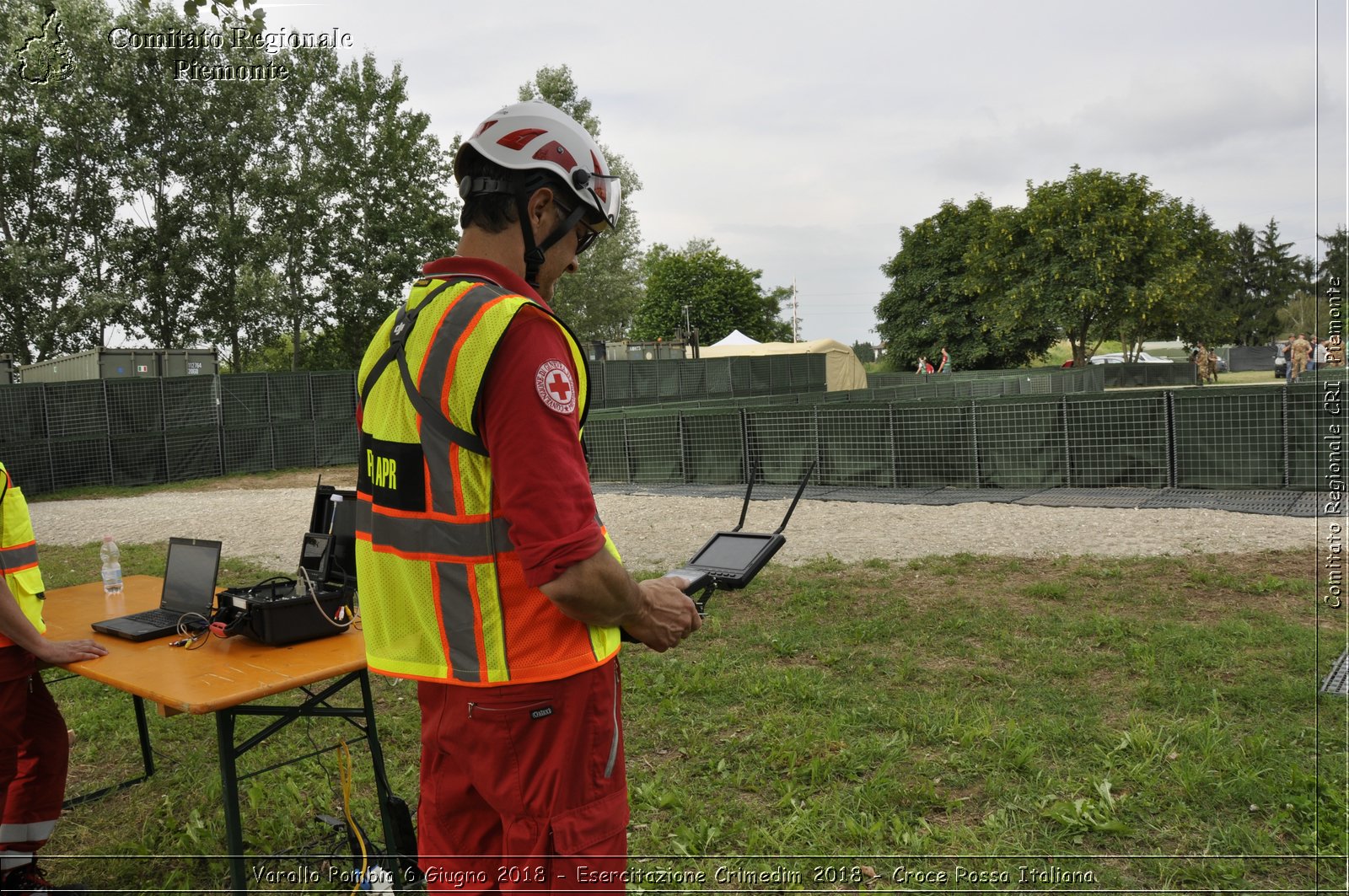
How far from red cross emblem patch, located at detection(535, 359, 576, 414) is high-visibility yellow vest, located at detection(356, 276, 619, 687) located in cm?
10

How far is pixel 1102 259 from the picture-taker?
42.1 m

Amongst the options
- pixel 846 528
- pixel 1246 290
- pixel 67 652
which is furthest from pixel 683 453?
pixel 1246 290

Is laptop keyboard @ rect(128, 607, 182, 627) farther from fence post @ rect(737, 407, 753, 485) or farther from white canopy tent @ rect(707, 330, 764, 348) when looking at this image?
white canopy tent @ rect(707, 330, 764, 348)

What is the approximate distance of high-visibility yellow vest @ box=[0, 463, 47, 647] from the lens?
11.3 feet

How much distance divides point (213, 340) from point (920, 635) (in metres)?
33.9

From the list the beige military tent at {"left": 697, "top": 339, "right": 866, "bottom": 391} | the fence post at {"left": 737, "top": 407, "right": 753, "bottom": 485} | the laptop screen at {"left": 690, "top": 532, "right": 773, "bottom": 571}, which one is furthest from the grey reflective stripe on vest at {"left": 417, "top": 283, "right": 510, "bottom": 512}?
the beige military tent at {"left": 697, "top": 339, "right": 866, "bottom": 391}

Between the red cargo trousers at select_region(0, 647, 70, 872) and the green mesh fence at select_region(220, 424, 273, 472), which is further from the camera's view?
the green mesh fence at select_region(220, 424, 273, 472)

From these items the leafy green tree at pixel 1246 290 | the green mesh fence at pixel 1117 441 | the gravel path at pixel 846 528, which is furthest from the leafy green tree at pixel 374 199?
the leafy green tree at pixel 1246 290

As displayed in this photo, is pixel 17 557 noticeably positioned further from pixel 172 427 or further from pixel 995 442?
pixel 172 427

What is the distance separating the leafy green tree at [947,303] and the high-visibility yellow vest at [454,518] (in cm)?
5148

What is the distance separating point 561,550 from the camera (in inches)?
64.9

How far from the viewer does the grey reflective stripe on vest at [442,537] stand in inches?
68.7

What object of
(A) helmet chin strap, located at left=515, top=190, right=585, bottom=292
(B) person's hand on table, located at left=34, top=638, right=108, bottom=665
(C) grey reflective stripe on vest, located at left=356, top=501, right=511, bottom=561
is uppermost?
(A) helmet chin strap, located at left=515, top=190, right=585, bottom=292

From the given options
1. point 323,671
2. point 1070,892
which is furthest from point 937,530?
point 323,671
